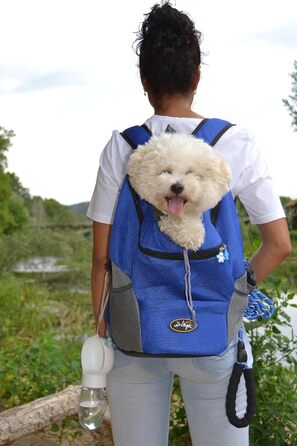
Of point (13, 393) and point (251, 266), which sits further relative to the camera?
Result: point (13, 393)

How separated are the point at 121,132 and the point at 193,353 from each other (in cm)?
50

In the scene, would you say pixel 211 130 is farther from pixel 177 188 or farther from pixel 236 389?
pixel 236 389

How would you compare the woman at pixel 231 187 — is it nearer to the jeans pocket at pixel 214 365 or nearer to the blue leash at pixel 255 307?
the jeans pocket at pixel 214 365

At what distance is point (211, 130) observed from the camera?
1400 millimetres

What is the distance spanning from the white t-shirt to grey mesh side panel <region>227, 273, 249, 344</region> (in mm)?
150

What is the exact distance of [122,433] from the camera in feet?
5.05

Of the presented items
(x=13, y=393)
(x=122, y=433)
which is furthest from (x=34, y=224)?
(x=122, y=433)

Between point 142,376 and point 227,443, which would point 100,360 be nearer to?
point 142,376

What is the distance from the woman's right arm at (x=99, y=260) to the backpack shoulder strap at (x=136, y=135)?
0.62 ft

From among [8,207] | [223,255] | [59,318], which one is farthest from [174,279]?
[8,207]

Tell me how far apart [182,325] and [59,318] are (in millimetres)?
5690

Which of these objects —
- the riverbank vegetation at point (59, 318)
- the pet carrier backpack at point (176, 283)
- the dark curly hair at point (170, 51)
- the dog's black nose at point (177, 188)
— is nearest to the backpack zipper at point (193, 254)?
the pet carrier backpack at point (176, 283)

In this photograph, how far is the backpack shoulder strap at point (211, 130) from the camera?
Answer: 4.56 ft

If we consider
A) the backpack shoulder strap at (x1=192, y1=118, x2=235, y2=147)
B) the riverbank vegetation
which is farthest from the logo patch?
the riverbank vegetation
